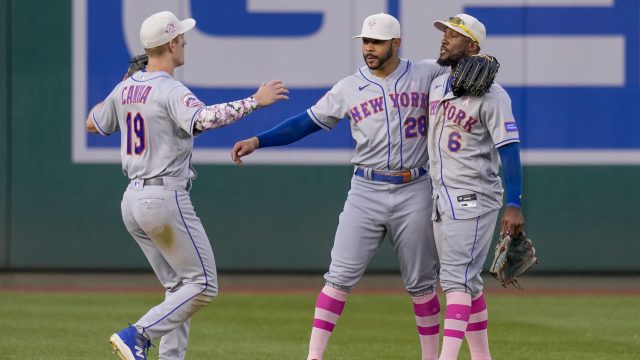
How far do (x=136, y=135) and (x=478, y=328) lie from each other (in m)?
2.39

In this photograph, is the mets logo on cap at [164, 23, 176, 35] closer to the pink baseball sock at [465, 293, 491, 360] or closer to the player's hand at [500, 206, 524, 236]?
the player's hand at [500, 206, 524, 236]

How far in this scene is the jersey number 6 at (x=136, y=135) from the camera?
7.73m

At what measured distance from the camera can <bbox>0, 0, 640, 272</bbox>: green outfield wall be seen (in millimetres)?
13727

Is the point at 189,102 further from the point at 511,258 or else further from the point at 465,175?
the point at 511,258

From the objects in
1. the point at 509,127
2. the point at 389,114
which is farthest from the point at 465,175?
the point at 389,114

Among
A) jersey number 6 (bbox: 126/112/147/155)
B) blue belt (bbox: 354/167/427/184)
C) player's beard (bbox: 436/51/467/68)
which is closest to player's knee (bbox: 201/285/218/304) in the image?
jersey number 6 (bbox: 126/112/147/155)

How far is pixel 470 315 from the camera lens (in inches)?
321

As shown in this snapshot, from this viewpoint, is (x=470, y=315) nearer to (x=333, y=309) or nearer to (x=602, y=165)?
(x=333, y=309)

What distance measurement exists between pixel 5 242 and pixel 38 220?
0.41 meters

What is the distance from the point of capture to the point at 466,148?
25.8 ft

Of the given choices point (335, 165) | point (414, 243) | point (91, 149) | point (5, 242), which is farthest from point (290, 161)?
point (414, 243)

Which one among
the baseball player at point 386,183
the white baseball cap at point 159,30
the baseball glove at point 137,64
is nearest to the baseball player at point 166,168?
the white baseball cap at point 159,30

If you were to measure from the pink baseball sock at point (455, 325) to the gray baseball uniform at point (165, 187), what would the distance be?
4.54 ft

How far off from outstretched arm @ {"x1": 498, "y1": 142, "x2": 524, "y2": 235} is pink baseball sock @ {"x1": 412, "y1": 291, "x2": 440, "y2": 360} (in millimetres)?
786
